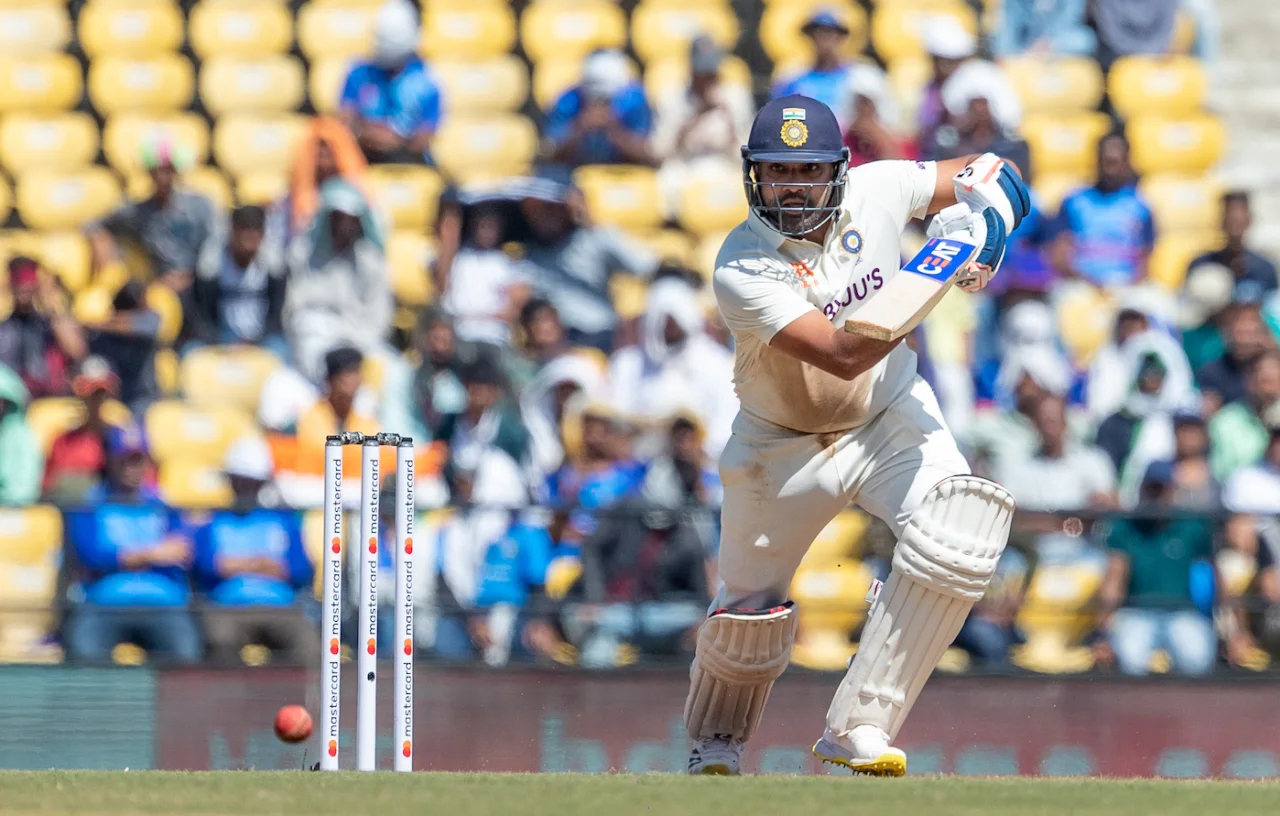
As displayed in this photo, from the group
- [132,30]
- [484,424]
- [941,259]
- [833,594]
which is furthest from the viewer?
[132,30]

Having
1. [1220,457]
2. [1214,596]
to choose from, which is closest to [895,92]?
[1220,457]

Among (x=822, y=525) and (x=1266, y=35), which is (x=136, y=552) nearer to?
(x=822, y=525)

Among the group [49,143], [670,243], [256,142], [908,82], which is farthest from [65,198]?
[908,82]

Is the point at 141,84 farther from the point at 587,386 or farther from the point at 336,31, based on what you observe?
the point at 587,386

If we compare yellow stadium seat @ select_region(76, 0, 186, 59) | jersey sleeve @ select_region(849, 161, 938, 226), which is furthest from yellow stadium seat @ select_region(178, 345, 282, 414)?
jersey sleeve @ select_region(849, 161, 938, 226)

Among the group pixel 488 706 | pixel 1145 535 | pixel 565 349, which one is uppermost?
pixel 565 349

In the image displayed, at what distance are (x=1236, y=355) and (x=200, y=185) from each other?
191 inches

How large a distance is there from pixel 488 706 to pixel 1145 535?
8.73ft

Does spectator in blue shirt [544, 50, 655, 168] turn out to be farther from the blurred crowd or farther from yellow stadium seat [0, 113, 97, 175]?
yellow stadium seat [0, 113, 97, 175]

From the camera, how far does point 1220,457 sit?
8445 mm

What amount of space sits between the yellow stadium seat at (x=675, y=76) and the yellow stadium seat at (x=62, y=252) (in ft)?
9.20

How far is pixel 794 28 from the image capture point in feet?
32.5

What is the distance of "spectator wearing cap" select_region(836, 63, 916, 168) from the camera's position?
9141 mm

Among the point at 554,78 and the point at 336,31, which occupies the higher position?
the point at 336,31
